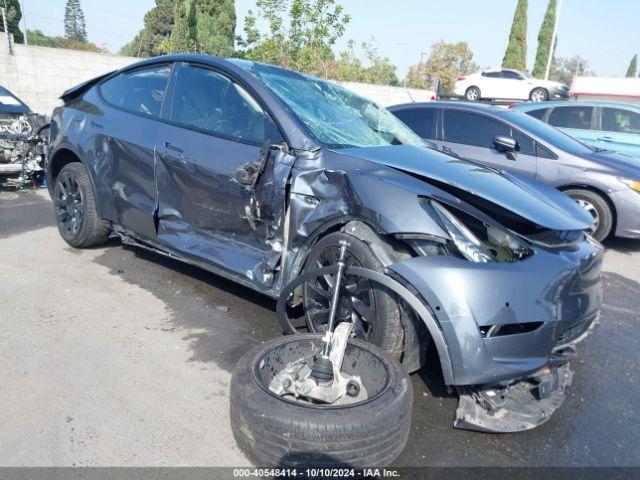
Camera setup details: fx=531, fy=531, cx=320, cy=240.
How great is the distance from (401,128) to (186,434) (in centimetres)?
286

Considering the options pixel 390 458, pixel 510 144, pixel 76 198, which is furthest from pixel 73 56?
pixel 390 458

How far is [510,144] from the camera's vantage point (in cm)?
528

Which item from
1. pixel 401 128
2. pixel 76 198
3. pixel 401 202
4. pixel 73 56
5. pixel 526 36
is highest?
pixel 526 36

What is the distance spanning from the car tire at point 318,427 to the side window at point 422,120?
5260 millimetres

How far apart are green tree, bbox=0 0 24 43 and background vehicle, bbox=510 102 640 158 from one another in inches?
716

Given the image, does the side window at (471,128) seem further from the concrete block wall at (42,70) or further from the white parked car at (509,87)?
the white parked car at (509,87)

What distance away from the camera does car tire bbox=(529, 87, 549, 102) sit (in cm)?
1955

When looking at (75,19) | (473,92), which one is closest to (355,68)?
(473,92)

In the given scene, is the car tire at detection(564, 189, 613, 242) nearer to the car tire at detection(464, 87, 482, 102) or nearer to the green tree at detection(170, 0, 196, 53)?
the car tire at detection(464, 87, 482, 102)

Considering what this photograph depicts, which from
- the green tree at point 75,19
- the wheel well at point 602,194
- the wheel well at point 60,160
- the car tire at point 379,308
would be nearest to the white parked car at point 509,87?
the wheel well at point 602,194

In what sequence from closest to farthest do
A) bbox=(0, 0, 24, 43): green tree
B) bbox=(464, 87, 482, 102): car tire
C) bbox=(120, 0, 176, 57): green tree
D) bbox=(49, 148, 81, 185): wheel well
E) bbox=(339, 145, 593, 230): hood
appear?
bbox=(339, 145, 593, 230): hood → bbox=(49, 148, 81, 185): wheel well → bbox=(0, 0, 24, 43): green tree → bbox=(464, 87, 482, 102): car tire → bbox=(120, 0, 176, 57): green tree

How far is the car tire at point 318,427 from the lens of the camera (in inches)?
80.9

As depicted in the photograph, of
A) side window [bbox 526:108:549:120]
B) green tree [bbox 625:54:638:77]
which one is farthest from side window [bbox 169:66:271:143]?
Answer: green tree [bbox 625:54:638:77]

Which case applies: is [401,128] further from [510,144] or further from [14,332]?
[14,332]
